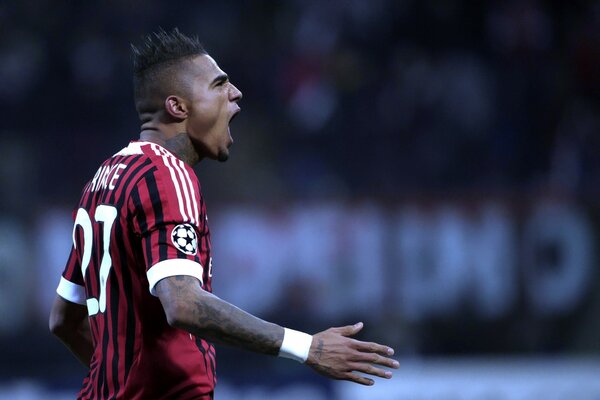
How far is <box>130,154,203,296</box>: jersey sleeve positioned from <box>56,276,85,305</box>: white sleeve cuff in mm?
713

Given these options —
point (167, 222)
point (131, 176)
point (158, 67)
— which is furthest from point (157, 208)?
point (158, 67)

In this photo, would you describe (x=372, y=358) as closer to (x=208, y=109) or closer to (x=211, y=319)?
(x=211, y=319)

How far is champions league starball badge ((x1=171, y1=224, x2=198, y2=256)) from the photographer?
9.73 feet

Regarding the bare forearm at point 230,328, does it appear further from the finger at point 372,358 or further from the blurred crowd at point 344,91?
Result: the blurred crowd at point 344,91

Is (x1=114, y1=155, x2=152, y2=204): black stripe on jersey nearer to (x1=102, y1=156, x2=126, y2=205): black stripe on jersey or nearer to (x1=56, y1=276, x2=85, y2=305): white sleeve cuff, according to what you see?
(x1=102, y1=156, x2=126, y2=205): black stripe on jersey

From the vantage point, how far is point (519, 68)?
9656 millimetres

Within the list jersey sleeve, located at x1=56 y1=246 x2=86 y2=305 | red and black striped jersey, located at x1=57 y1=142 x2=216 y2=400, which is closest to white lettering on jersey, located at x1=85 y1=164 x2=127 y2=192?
red and black striped jersey, located at x1=57 y1=142 x2=216 y2=400

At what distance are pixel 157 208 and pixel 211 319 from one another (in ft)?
1.24

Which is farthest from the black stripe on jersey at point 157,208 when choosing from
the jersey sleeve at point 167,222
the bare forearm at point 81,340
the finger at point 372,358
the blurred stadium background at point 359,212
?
the blurred stadium background at point 359,212

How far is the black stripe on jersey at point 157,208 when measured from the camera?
295cm

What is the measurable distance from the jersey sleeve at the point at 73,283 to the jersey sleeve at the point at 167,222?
2.17ft

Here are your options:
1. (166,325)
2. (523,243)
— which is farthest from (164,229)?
(523,243)

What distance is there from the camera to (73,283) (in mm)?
3664

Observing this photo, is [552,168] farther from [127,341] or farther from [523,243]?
[127,341]
